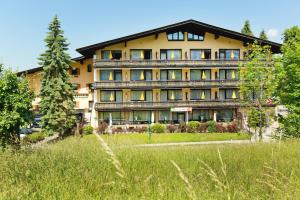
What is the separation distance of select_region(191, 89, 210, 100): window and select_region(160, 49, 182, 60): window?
5556 millimetres

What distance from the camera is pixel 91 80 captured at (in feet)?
180

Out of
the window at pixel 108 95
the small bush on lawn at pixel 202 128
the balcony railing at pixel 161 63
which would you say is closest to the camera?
the small bush on lawn at pixel 202 128

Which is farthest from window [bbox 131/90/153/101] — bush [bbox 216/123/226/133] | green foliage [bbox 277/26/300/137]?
green foliage [bbox 277/26/300/137]

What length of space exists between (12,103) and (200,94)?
107ft

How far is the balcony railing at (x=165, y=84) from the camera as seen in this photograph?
163 ft

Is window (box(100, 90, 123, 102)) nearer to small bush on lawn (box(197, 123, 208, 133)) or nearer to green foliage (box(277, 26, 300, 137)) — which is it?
small bush on lawn (box(197, 123, 208, 133))

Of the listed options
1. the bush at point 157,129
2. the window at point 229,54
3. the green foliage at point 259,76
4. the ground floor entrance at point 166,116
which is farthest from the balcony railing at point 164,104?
the green foliage at point 259,76

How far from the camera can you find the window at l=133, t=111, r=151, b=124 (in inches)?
1989

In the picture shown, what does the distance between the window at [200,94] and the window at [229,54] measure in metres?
5.62

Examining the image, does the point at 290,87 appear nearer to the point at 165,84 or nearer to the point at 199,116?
the point at 199,116

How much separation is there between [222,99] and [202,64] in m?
5.87

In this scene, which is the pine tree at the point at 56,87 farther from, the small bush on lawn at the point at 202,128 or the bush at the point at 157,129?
the small bush on lawn at the point at 202,128

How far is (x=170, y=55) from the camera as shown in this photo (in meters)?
52.0

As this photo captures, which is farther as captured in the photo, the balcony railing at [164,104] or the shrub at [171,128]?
the balcony railing at [164,104]
